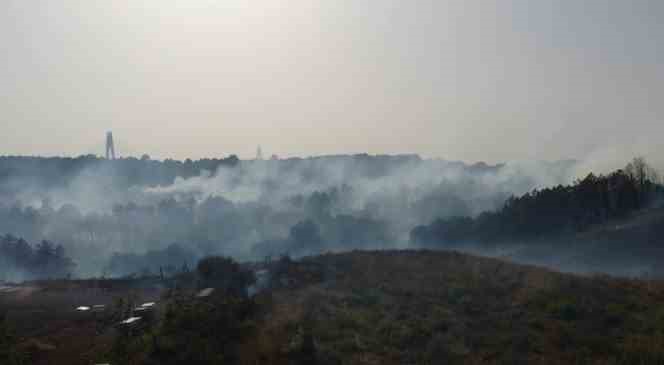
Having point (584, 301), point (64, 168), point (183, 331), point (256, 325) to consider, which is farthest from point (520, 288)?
point (64, 168)

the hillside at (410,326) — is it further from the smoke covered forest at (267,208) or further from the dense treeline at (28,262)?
the dense treeline at (28,262)

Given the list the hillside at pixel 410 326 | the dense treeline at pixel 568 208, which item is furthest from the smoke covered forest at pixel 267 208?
the hillside at pixel 410 326

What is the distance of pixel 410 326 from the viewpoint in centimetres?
1702

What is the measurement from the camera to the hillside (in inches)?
552

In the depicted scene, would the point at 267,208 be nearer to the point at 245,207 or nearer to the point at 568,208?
the point at 245,207

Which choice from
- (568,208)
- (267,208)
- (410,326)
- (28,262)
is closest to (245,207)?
(267,208)

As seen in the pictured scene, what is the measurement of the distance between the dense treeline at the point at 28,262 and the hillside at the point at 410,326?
36874 millimetres

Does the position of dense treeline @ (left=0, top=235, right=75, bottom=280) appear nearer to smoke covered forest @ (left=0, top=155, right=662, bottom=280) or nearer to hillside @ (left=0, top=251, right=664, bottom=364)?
smoke covered forest @ (left=0, top=155, right=662, bottom=280)

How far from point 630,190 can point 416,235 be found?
26641mm

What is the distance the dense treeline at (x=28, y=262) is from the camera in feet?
189

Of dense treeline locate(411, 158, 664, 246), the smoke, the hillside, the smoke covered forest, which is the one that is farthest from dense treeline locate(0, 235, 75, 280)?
dense treeline locate(411, 158, 664, 246)

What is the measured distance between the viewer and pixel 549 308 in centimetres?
1814

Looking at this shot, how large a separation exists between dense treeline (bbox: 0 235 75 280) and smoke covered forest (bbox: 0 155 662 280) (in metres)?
0.13

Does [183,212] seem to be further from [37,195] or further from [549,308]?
[549,308]
